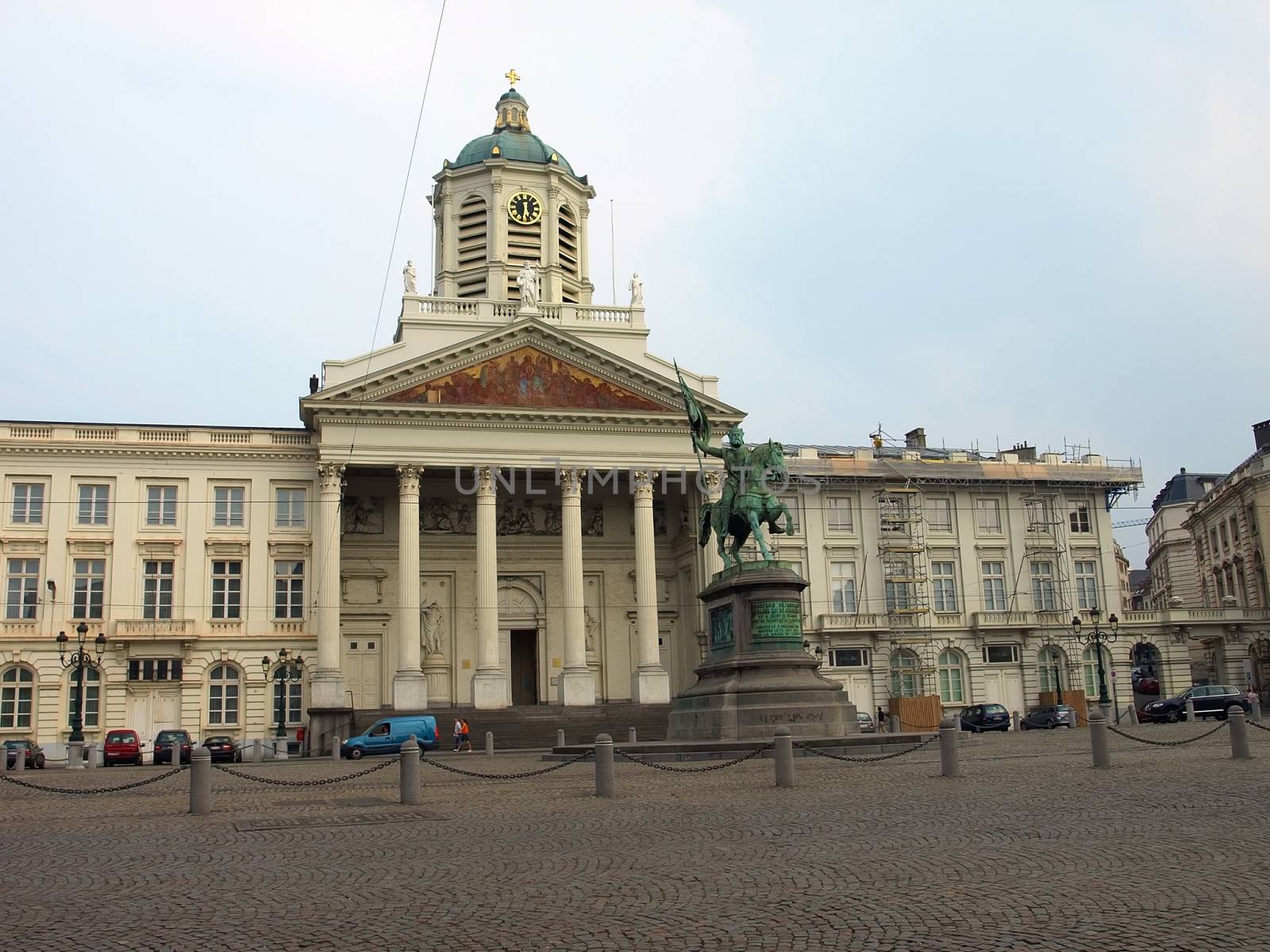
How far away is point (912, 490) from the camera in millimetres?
61656

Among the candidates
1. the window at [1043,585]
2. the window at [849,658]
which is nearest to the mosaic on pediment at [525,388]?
the window at [849,658]

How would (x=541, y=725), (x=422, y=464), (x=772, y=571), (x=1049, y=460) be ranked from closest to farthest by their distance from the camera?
(x=772, y=571), (x=541, y=725), (x=422, y=464), (x=1049, y=460)

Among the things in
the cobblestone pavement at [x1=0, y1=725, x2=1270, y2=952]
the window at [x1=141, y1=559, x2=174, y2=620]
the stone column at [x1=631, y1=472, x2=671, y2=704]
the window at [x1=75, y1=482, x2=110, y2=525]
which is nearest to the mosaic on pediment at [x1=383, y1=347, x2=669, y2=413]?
the stone column at [x1=631, y1=472, x2=671, y2=704]

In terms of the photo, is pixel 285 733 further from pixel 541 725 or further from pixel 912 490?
pixel 912 490

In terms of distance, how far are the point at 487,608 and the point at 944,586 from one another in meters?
23.7

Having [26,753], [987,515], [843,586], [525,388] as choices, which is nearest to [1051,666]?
[987,515]

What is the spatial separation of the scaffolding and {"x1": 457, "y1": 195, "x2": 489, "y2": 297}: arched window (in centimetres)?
2264

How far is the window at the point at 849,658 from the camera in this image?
5916cm

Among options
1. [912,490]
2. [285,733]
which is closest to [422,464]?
[285,733]

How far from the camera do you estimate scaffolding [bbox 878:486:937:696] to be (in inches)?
2346

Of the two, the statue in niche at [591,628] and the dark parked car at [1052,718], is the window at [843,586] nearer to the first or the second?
the statue in niche at [591,628]

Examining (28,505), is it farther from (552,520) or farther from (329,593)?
(552,520)

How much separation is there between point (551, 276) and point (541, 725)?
24006 millimetres

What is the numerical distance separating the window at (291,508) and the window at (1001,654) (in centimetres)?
3243
